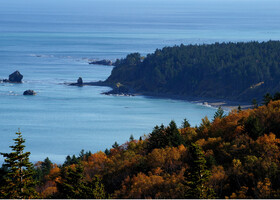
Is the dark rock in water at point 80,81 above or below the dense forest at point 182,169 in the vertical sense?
above

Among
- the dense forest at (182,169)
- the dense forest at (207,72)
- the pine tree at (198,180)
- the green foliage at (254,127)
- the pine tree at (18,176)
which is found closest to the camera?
the pine tree at (198,180)

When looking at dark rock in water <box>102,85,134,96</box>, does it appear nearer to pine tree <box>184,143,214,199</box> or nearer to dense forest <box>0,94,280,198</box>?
dense forest <box>0,94,280,198</box>

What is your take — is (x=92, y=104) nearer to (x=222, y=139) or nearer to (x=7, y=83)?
(x=7, y=83)

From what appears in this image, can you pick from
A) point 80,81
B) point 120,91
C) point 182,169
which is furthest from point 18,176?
point 80,81

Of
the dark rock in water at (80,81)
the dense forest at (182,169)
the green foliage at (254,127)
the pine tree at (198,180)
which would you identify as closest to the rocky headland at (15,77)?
the dark rock in water at (80,81)

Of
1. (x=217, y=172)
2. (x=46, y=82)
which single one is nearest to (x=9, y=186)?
(x=217, y=172)

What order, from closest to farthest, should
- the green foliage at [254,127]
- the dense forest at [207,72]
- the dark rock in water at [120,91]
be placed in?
the green foliage at [254,127] < the dark rock in water at [120,91] < the dense forest at [207,72]

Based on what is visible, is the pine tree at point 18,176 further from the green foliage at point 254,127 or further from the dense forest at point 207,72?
the dense forest at point 207,72

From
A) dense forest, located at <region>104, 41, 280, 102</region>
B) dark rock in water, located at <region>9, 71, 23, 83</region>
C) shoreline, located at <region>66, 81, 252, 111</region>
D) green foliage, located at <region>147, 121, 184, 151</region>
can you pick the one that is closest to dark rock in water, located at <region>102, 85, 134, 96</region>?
shoreline, located at <region>66, 81, 252, 111</region>
